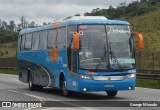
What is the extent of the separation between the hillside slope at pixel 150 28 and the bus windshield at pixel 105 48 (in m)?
40.5

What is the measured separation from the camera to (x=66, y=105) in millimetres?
16891

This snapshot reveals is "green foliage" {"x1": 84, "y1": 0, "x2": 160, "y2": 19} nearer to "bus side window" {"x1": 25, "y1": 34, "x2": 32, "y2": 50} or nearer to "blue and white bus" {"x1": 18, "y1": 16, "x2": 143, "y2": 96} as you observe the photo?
"bus side window" {"x1": 25, "y1": 34, "x2": 32, "y2": 50}

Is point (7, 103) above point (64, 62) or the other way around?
the other way around

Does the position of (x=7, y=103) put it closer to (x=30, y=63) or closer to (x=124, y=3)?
(x=30, y=63)

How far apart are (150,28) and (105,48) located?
6126 cm

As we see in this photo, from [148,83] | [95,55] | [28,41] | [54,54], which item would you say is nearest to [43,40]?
[54,54]

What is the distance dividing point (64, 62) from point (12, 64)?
161 ft

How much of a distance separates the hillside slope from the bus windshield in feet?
133

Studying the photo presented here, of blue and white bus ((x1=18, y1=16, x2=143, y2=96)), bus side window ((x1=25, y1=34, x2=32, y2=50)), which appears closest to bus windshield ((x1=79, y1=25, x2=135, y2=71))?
blue and white bus ((x1=18, y1=16, x2=143, y2=96))

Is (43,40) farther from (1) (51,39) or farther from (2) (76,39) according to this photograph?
(2) (76,39)

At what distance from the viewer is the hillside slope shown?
63.6 metres

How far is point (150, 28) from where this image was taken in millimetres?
79562

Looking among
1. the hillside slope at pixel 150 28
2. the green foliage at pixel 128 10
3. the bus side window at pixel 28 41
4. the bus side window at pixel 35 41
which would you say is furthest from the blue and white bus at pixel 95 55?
the green foliage at pixel 128 10

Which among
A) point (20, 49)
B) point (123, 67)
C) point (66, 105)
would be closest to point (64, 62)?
point (123, 67)
